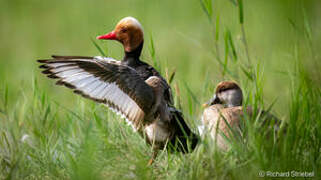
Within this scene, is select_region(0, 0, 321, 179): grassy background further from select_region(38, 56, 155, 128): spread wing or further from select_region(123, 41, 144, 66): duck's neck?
select_region(38, 56, 155, 128): spread wing

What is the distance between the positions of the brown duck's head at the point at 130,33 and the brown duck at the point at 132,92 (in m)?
0.23

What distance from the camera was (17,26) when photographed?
11.3m

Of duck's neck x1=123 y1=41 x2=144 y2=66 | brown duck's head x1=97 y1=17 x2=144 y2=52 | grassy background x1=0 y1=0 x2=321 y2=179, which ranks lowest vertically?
grassy background x1=0 y1=0 x2=321 y2=179

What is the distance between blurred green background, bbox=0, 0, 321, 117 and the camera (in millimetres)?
7375

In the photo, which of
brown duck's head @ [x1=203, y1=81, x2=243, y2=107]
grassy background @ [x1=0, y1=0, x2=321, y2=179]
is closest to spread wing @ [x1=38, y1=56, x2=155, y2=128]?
grassy background @ [x1=0, y1=0, x2=321, y2=179]

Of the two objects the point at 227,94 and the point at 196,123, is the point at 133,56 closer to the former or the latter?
the point at 196,123

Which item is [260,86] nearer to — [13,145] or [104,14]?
[13,145]

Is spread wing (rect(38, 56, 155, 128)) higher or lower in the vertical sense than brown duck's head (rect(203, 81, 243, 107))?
higher

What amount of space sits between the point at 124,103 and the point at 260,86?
1013mm

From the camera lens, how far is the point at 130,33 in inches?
174

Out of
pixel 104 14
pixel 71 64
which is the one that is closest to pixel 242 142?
pixel 71 64

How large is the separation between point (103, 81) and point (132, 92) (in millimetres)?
229

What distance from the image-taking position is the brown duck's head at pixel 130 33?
173 inches

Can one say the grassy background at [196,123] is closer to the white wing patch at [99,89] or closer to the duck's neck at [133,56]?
the duck's neck at [133,56]
